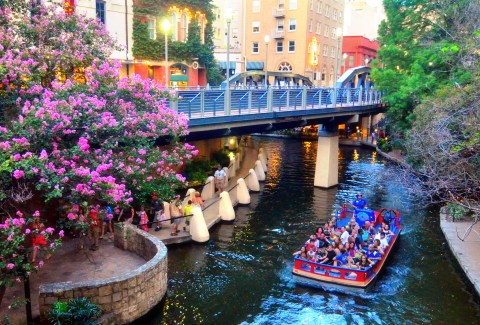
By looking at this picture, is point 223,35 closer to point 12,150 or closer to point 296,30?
point 296,30

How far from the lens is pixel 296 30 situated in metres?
59.4

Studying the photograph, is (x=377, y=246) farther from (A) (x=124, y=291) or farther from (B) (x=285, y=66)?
(B) (x=285, y=66)

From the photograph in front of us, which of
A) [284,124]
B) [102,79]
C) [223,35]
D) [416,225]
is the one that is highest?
[223,35]

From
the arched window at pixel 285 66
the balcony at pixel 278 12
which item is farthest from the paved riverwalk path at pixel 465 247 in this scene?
the balcony at pixel 278 12

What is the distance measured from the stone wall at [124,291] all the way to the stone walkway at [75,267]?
2.38 ft

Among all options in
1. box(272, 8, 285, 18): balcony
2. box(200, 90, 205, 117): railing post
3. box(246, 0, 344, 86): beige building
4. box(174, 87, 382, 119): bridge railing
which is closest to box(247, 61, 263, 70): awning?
box(246, 0, 344, 86): beige building

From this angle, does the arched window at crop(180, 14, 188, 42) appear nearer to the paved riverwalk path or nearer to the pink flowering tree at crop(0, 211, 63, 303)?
the paved riverwalk path

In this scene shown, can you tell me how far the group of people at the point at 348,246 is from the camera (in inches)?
635

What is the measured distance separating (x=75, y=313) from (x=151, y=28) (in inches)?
1117

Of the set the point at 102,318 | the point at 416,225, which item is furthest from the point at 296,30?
the point at 102,318

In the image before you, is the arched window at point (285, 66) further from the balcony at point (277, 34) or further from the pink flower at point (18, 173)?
the pink flower at point (18, 173)

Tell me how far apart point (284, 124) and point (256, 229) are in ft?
28.6

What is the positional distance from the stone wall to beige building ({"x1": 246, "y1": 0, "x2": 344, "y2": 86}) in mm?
48795

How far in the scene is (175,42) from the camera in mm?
37438
